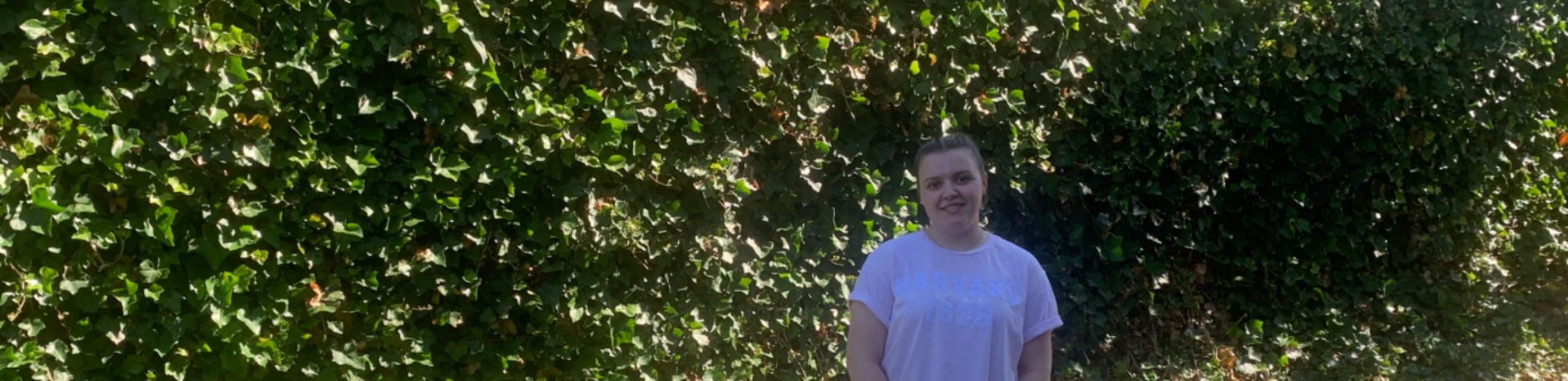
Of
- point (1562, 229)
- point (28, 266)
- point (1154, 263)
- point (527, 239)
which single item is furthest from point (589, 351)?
point (1562, 229)

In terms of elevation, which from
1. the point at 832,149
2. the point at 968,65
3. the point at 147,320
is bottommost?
the point at 147,320

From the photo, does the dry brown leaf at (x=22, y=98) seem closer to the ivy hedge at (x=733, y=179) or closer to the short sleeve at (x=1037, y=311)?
the ivy hedge at (x=733, y=179)

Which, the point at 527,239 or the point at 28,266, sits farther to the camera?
the point at 527,239

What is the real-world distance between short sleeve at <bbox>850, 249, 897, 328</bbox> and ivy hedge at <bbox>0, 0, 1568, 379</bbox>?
112 cm

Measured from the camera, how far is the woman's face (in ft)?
Answer: 7.01

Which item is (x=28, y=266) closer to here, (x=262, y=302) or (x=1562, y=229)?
(x=262, y=302)

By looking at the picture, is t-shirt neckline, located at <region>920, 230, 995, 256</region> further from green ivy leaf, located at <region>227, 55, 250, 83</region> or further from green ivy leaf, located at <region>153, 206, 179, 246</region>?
green ivy leaf, located at <region>153, 206, 179, 246</region>

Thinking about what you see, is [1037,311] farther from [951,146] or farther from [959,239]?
[951,146]

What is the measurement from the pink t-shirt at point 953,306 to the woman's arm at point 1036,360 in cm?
2

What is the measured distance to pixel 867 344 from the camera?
2.14 meters

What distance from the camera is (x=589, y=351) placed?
3.22 meters

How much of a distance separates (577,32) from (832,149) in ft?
2.99

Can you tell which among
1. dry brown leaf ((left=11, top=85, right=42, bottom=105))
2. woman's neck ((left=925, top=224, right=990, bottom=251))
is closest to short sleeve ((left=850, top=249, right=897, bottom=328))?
woman's neck ((left=925, top=224, right=990, bottom=251))

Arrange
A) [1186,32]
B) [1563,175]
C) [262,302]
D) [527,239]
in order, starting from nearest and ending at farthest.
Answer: [262,302] → [527,239] → [1186,32] → [1563,175]
